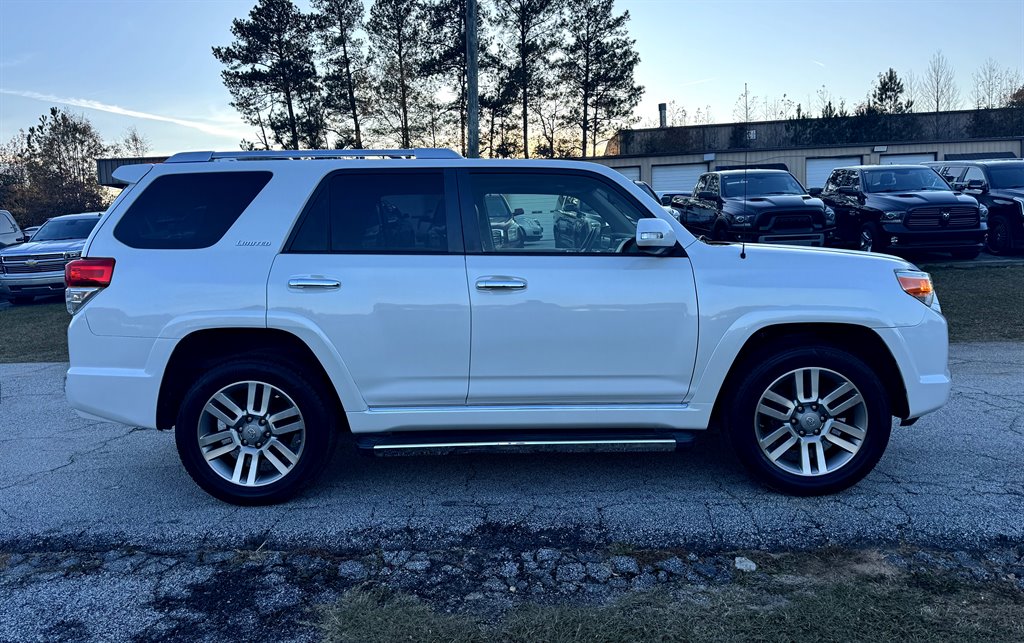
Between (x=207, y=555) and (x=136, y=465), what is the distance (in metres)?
1.73

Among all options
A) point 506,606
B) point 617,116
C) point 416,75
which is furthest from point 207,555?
point 617,116

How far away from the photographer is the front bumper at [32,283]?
601 inches

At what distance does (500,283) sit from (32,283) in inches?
558

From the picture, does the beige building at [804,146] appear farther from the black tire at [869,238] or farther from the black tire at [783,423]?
the black tire at [783,423]

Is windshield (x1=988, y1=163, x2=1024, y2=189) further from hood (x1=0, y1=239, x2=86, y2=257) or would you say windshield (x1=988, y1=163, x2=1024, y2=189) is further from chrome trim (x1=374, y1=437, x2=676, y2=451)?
hood (x1=0, y1=239, x2=86, y2=257)

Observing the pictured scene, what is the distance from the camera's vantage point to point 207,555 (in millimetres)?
3902

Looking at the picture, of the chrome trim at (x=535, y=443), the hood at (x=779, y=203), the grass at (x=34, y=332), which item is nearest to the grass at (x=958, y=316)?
the grass at (x=34, y=332)

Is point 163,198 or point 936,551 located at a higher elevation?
point 163,198

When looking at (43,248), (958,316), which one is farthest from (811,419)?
(43,248)

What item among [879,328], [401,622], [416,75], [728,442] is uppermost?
[416,75]

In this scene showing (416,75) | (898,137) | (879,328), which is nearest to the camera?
(879,328)

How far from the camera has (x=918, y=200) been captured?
14.7 meters

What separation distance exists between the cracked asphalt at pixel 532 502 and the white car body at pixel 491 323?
1.55 feet

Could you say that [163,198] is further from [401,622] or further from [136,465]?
[401,622]
